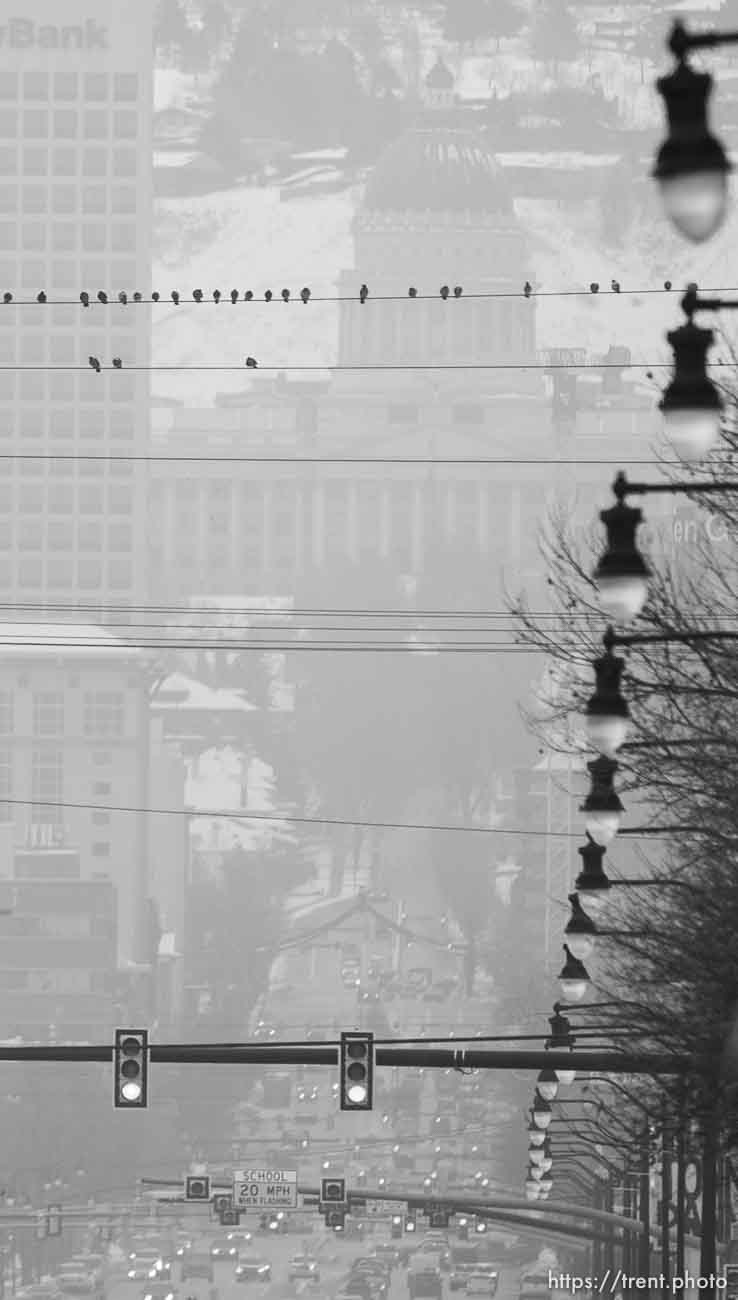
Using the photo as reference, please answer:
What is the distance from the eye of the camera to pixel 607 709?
22984 mm

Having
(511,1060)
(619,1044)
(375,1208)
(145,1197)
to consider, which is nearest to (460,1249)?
(375,1208)

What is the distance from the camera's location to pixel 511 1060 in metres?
37.5

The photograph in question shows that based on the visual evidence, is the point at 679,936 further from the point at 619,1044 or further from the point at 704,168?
the point at 704,168

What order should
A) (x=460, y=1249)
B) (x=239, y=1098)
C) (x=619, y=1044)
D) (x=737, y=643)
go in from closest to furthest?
1. (x=737, y=643)
2. (x=619, y=1044)
3. (x=460, y=1249)
4. (x=239, y=1098)

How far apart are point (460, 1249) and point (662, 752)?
91.3 metres

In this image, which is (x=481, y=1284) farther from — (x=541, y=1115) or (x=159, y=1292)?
(x=541, y=1115)

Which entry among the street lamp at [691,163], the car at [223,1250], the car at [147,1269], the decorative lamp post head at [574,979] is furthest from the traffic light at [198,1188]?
the street lamp at [691,163]

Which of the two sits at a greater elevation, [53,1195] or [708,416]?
[708,416]

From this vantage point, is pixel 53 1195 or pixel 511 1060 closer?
pixel 511 1060

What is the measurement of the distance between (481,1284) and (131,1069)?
64549 millimetres

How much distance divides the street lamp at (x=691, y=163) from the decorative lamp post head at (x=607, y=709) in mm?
8553

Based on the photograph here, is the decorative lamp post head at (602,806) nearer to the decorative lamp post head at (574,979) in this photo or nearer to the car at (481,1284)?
the decorative lamp post head at (574,979)
